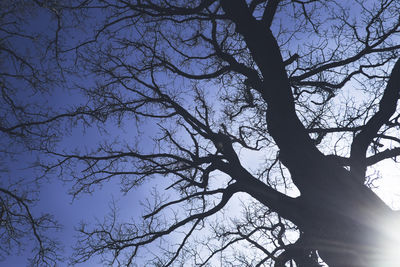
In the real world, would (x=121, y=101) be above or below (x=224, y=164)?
above

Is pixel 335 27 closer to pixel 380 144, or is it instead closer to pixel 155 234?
pixel 380 144

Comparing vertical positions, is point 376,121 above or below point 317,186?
above

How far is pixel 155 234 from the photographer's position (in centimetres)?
438

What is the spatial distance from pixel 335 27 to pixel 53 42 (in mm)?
5865

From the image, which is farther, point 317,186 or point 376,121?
point 376,121

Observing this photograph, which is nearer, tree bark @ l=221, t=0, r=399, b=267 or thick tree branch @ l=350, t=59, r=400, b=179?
tree bark @ l=221, t=0, r=399, b=267

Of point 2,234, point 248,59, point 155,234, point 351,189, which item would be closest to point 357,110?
point 248,59

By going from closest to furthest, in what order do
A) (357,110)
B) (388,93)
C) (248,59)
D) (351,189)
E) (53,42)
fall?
(351,189), (388,93), (53,42), (357,110), (248,59)

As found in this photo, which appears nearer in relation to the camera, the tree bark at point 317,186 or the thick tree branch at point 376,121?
the tree bark at point 317,186

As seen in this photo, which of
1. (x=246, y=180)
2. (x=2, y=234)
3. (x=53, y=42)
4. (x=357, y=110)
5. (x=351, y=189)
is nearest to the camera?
(x=351, y=189)

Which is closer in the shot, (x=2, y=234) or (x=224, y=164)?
(x=224, y=164)

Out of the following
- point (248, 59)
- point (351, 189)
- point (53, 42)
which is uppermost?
point (53, 42)

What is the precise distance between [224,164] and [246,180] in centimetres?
49

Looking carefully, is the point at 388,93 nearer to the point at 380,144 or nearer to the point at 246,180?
the point at 380,144
